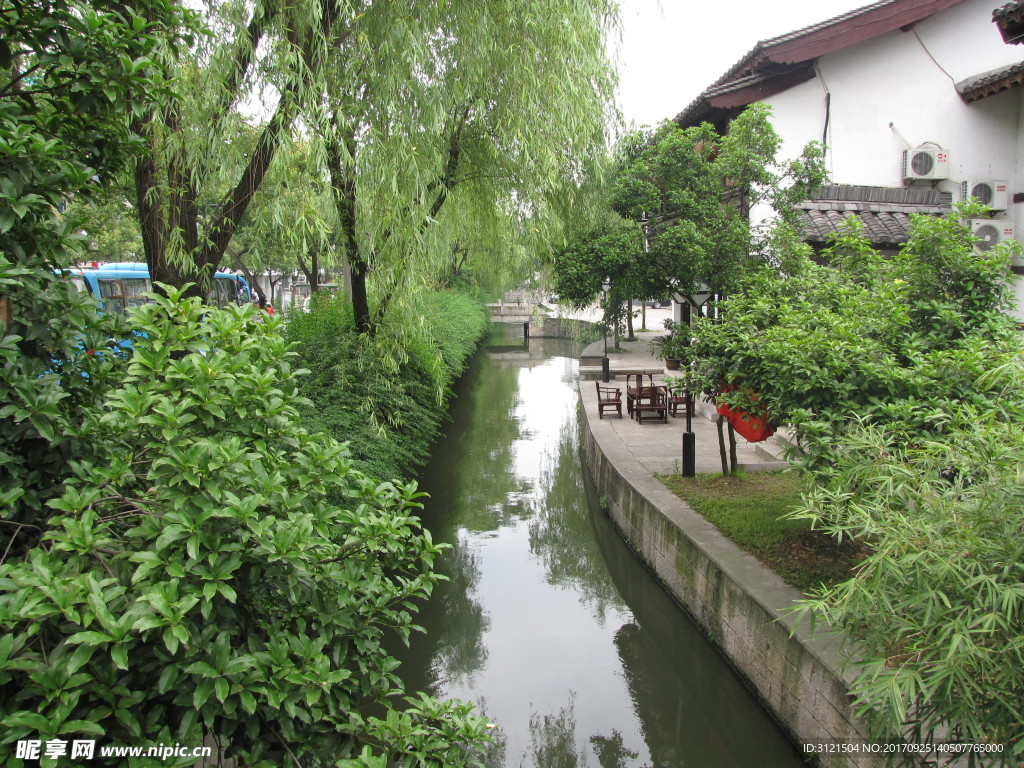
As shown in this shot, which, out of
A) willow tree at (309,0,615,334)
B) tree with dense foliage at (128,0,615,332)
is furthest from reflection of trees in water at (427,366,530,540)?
willow tree at (309,0,615,334)

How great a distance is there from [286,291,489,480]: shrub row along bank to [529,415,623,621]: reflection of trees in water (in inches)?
85.3

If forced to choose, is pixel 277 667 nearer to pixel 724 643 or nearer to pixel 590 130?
pixel 724 643

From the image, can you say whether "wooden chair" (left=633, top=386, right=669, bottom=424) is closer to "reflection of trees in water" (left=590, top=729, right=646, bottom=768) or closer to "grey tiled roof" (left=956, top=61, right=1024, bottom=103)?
"grey tiled roof" (left=956, top=61, right=1024, bottom=103)

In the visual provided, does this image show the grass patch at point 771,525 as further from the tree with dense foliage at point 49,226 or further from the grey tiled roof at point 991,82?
the grey tiled roof at point 991,82

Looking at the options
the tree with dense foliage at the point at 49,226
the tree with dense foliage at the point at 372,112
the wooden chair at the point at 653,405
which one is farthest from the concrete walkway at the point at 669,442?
the tree with dense foliage at the point at 49,226

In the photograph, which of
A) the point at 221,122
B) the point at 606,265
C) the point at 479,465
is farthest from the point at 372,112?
the point at 479,465

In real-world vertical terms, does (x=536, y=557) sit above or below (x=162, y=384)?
below

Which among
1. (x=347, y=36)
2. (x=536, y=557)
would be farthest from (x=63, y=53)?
→ (x=536, y=557)

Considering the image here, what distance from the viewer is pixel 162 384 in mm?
2217

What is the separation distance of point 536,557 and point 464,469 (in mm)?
4320

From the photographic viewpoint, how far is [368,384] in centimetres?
837

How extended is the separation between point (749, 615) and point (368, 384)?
5.10 meters

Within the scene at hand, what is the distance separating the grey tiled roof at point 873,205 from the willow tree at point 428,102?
3555 mm

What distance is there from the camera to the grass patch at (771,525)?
18.3 feet
